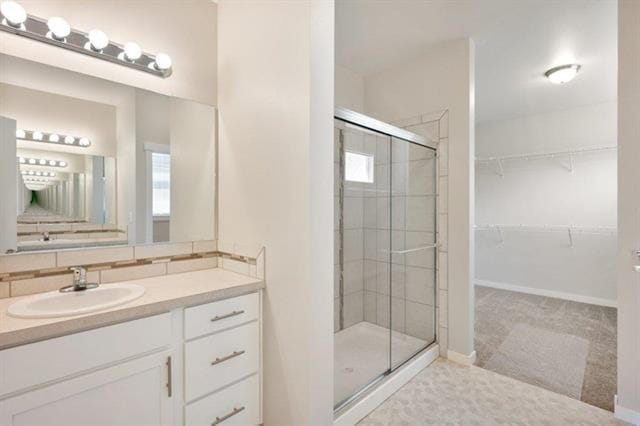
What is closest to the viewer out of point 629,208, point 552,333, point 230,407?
point 230,407

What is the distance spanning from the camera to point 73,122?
1603 millimetres

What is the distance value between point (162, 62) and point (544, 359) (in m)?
3.56

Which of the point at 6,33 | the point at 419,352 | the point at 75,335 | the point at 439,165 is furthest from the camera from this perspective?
the point at 439,165

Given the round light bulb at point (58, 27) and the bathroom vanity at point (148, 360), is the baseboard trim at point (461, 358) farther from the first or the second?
the round light bulb at point (58, 27)

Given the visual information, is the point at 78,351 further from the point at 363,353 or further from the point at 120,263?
the point at 363,353

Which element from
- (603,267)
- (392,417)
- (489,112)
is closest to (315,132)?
(392,417)

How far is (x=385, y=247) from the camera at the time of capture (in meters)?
2.62

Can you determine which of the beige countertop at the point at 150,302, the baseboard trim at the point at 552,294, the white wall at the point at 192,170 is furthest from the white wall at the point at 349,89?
the baseboard trim at the point at 552,294

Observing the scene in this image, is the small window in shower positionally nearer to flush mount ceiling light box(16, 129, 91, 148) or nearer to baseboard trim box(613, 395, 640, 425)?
flush mount ceiling light box(16, 129, 91, 148)

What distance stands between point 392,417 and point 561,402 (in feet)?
3.69

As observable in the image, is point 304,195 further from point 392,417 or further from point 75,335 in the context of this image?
point 392,417

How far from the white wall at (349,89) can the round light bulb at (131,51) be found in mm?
1743

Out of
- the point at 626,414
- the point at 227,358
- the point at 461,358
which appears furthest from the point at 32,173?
the point at 626,414

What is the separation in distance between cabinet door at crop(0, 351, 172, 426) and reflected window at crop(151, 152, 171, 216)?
90 centimetres
